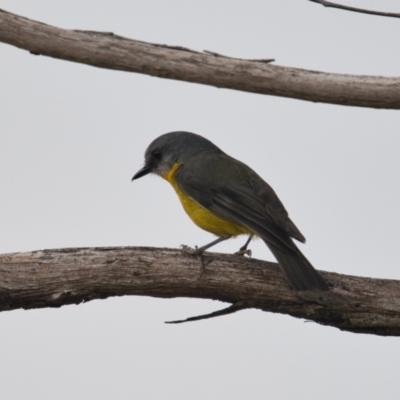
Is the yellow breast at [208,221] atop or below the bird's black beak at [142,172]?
below

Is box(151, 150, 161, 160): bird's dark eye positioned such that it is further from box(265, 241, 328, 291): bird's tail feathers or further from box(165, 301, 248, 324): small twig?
box(165, 301, 248, 324): small twig

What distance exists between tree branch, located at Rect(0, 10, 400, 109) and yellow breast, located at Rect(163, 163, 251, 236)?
1460 mm

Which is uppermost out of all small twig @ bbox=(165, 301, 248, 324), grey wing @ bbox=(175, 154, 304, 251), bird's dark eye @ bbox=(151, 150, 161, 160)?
bird's dark eye @ bbox=(151, 150, 161, 160)

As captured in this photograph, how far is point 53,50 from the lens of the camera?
5.65 metres

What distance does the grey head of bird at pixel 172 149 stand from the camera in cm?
794

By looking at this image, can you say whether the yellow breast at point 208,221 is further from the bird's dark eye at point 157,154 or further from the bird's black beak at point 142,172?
the bird's black beak at point 142,172

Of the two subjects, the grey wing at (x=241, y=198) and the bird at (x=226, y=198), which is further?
the grey wing at (x=241, y=198)

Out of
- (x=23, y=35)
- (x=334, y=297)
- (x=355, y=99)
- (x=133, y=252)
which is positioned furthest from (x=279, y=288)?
(x=23, y=35)

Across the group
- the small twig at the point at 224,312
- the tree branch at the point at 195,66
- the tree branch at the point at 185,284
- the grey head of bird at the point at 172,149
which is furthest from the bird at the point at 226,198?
the tree branch at the point at 195,66

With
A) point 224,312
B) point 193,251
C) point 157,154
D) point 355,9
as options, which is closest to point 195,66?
point 355,9

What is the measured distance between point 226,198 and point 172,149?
1.28 m

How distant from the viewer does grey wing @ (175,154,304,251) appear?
6586 mm

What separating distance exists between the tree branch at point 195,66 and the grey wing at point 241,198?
121cm

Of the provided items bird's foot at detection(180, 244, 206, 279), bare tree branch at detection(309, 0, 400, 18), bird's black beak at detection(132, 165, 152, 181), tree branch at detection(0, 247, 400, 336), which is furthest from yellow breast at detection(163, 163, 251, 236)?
bare tree branch at detection(309, 0, 400, 18)
